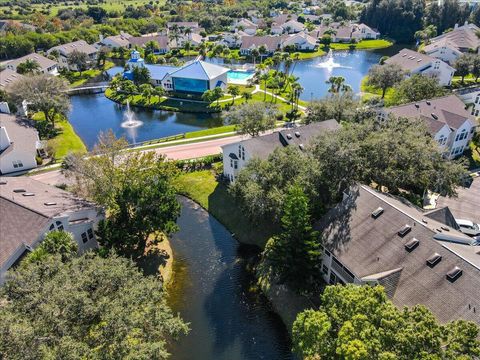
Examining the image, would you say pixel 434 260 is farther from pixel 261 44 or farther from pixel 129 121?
pixel 261 44

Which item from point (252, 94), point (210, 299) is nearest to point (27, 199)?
point (210, 299)

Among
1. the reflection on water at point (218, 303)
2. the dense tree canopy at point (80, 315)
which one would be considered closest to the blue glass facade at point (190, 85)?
the reflection on water at point (218, 303)

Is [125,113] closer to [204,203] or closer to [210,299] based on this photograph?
[204,203]

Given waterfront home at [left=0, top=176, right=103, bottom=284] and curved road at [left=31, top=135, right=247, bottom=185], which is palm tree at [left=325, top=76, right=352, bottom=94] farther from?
waterfront home at [left=0, top=176, right=103, bottom=284]

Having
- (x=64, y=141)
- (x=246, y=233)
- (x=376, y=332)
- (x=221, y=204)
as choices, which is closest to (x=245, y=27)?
(x=64, y=141)

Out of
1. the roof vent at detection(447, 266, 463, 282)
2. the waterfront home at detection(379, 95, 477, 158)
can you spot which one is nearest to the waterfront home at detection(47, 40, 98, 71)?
the waterfront home at detection(379, 95, 477, 158)

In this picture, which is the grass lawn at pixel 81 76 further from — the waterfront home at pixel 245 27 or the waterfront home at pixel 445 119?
the waterfront home at pixel 445 119
